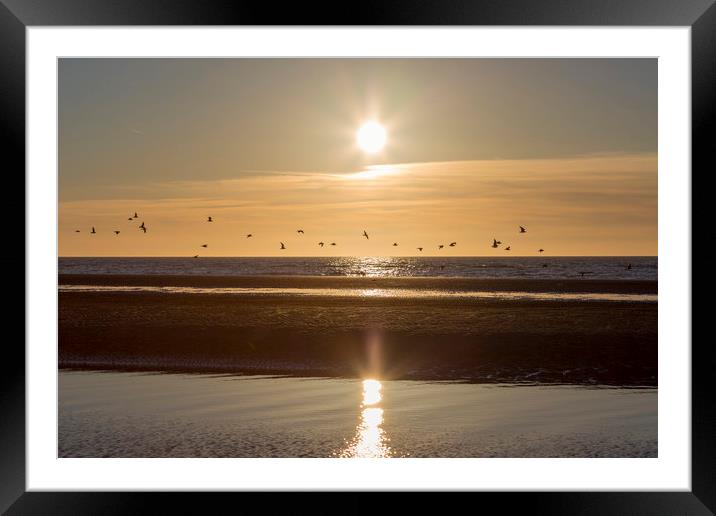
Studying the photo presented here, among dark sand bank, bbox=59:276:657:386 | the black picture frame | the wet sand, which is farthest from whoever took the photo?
dark sand bank, bbox=59:276:657:386

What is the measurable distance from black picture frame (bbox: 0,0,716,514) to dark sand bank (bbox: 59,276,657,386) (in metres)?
4.17

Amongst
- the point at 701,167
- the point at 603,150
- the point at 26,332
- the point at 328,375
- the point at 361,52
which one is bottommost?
the point at 328,375

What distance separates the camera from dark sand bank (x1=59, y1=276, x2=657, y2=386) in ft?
26.2

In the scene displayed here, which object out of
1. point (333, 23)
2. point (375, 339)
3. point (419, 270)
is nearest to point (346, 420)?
point (333, 23)

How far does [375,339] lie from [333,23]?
7429 millimetres

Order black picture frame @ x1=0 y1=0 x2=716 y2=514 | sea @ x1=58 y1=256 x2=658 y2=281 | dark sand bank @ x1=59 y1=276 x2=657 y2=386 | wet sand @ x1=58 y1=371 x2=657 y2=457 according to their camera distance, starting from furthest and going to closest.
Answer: sea @ x1=58 y1=256 x2=658 y2=281
dark sand bank @ x1=59 y1=276 x2=657 y2=386
wet sand @ x1=58 y1=371 x2=657 y2=457
black picture frame @ x1=0 y1=0 x2=716 y2=514

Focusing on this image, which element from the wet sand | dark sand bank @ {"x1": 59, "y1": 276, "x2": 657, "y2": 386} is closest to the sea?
dark sand bank @ {"x1": 59, "y1": 276, "x2": 657, "y2": 386}

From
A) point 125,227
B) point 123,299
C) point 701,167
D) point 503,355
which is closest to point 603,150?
point 125,227

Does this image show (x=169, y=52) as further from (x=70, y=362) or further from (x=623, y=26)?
(x=70, y=362)

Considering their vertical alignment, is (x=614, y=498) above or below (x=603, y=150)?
below

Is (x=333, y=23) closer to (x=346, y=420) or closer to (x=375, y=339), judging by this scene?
(x=346, y=420)

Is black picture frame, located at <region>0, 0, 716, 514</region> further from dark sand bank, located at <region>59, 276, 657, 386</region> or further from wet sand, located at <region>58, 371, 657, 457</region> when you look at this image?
dark sand bank, located at <region>59, 276, 657, 386</region>

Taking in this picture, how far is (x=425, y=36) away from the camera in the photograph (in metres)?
3.16

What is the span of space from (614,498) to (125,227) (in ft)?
113
